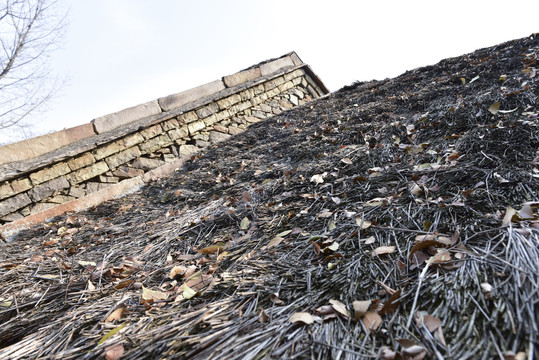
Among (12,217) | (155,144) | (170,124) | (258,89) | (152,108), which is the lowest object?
(12,217)

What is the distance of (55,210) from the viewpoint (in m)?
3.33

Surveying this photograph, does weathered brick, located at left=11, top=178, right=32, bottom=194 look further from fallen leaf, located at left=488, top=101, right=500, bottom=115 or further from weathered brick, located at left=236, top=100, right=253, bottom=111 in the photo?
fallen leaf, located at left=488, top=101, right=500, bottom=115

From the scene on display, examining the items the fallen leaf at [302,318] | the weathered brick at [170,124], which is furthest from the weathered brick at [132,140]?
the fallen leaf at [302,318]

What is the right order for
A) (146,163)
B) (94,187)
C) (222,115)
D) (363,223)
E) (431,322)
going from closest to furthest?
(431,322) < (363,223) < (94,187) < (146,163) < (222,115)

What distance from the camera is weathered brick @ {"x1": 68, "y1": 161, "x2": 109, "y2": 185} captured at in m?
3.59

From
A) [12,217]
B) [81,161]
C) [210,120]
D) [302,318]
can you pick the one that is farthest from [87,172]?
[302,318]

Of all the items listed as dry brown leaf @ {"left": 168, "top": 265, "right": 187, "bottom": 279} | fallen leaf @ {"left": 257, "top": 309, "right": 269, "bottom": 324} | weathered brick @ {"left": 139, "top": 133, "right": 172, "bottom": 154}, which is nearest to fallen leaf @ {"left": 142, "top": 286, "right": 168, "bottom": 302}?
dry brown leaf @ {"left": 168, "top": 265, "right": 187, "bottom": 279}

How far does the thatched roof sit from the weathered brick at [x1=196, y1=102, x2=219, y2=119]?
2308mm

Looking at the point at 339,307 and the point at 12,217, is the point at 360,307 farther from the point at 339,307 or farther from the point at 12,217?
the point at 12,217

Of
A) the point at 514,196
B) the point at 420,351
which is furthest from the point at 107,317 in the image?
the point at 514,196

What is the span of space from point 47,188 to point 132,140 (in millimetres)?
1134

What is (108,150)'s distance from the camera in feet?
12.6

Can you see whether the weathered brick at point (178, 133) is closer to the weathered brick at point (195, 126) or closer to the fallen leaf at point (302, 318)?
the weathered brick at point (195, 126)

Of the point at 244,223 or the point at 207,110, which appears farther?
the point at 207,110
